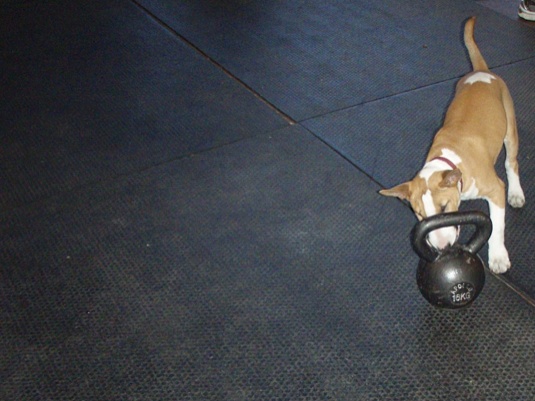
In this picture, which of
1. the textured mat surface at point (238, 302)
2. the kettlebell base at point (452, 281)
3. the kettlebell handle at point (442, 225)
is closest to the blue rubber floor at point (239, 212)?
the textured mat surface at point (238, 302)

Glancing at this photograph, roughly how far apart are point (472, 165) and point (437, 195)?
0.32m

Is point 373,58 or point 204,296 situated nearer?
point 204,296

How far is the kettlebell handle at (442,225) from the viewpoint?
227 cm

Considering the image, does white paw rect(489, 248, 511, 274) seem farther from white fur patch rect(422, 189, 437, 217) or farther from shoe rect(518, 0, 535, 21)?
shoe rect(518, 0, 535, 21)

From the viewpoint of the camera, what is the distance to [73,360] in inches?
98.8

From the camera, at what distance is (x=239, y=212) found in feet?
10.7

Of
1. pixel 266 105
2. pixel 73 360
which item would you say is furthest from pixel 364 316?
pixel 266 105

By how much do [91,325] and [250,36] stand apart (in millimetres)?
2994

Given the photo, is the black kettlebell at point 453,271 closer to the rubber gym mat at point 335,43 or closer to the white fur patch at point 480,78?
the white fur patch at point 480,78

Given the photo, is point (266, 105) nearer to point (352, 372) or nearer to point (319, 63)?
point (319, 63)

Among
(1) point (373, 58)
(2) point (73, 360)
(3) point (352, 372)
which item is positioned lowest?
(2) point (73, 360)

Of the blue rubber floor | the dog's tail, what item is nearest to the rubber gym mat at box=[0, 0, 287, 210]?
the blue rubber floor

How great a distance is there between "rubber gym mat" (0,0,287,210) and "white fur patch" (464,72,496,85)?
1.19m

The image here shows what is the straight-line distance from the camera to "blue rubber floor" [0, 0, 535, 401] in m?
2.47
